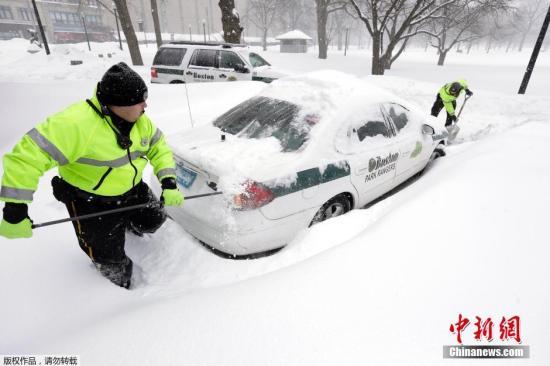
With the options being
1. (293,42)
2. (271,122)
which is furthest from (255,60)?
(293,42)

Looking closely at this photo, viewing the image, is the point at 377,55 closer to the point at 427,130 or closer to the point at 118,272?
the point at 427,130

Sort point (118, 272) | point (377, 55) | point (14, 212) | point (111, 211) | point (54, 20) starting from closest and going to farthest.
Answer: point (14, 212), point (111, 211), point (118, 272), point (377, 55), point (54, 20)

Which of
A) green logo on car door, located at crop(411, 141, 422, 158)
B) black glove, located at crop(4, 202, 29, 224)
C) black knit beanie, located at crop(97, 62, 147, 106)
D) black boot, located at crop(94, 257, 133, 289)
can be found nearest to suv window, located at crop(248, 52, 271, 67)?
green logo on car door, located at crop(411, 141, 422, 158)

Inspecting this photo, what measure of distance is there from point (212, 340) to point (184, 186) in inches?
61.3

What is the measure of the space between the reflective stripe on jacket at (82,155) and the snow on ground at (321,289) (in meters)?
0.85

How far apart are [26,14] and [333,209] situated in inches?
2797

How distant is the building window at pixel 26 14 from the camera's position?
169ft

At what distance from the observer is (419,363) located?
144 cm

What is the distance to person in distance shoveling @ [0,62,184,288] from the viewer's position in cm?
170

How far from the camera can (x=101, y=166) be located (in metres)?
2.02

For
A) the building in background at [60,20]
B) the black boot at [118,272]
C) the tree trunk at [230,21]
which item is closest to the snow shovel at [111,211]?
the black boot at [118,272]

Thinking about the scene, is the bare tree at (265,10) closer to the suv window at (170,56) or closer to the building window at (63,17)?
the building window at (63,17)

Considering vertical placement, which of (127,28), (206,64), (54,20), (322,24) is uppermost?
(54,20)

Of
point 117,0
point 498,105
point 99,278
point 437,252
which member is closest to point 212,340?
point 99,278
